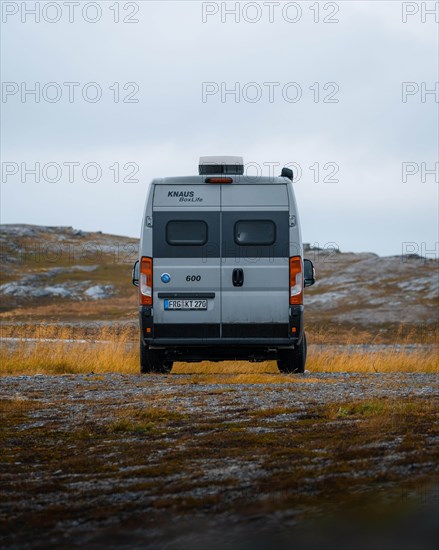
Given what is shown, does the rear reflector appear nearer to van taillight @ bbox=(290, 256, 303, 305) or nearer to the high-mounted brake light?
the high-mounted brake light

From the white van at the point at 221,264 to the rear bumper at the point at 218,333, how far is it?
0.05 feet

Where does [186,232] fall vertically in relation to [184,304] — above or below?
above

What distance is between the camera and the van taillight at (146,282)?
44.4 ft

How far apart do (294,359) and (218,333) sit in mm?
1517

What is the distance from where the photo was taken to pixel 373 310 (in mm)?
55406

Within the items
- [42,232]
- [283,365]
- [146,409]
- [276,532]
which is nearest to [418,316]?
[283,365]

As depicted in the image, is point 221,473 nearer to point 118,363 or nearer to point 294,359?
point 294,359

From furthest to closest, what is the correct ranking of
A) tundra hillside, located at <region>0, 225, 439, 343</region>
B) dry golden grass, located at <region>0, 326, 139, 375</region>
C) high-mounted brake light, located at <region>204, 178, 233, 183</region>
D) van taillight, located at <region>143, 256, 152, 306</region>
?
tundra hillside, located at <region>0, 225, 439, 343</region> < dry golden grass, located at <region>0, 326, 139, 375</region> < high-mounted brake light, located at <region>204, 178, 233, 183</region> < van taillight, located at <region>143, 256, 152, 306</region>

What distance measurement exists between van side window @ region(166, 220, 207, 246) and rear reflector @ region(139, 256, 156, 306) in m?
0.47

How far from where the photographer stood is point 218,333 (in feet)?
44.8

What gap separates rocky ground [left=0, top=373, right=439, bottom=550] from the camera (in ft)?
13.6

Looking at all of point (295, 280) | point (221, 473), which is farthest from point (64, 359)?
point (221, 473)

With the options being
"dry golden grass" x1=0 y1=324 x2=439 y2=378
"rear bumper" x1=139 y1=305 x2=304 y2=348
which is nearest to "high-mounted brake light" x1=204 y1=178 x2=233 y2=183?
"rear bumper" x1=139 y1=305 x2=304 y2=348

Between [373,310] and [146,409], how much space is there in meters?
48.1
